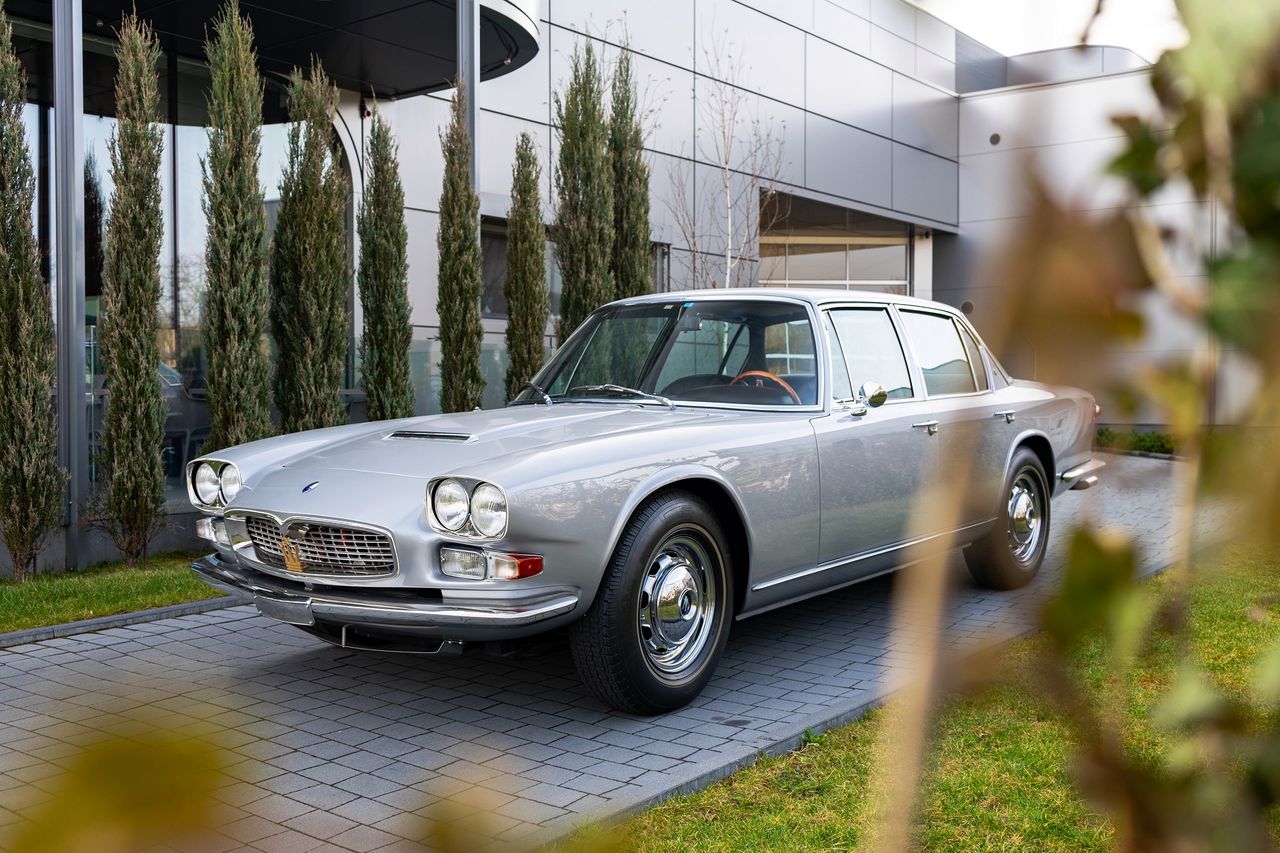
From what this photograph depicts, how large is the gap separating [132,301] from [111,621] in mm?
2584

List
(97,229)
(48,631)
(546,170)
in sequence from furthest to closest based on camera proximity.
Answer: (546,170) → (97,229) → (48,631)

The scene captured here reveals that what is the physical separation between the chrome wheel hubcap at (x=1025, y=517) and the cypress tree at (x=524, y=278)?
495 centimetres

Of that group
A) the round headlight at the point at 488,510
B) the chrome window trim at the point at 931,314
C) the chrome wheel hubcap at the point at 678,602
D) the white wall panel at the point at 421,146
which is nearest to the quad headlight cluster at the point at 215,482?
the round headlight at the point at 488,510

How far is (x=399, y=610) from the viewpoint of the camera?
3.98m

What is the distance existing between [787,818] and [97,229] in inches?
377

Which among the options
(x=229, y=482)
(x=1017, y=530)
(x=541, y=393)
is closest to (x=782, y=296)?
(x=541, y=393)

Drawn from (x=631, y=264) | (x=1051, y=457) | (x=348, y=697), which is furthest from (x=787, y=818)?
(x=631, y=264)

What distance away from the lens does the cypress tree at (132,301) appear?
7559 mm

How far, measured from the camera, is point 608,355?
5793 millimetres

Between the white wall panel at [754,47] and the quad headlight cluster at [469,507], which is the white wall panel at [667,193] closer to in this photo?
the white wall panel at [754,47]

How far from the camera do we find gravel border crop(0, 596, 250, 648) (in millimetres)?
5637

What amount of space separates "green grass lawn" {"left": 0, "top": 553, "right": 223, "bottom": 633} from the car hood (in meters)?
2.17

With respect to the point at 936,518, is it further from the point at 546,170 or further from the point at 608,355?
the point at 546,170

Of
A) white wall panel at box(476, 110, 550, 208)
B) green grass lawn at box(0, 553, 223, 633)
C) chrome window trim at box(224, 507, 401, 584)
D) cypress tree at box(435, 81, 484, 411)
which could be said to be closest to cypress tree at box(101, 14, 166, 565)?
green grass lawn at box(0, 553, 223, 633)
